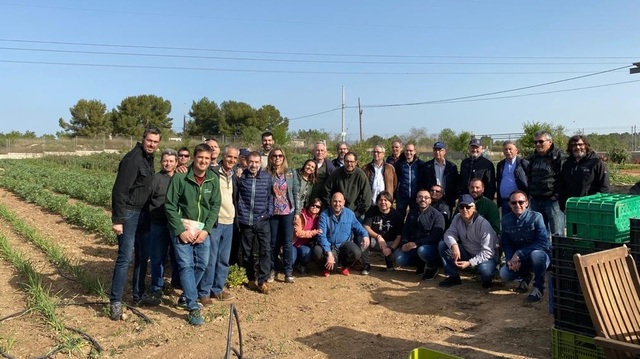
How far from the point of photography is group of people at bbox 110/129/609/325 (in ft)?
16.0

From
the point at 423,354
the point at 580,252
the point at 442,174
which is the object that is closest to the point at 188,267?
the point at 423,354

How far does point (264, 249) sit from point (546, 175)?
3655mm

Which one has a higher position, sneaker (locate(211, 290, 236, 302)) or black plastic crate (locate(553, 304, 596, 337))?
black plastic crate (locate(553, 304, 596, 337))

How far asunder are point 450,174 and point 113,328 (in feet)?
15.6

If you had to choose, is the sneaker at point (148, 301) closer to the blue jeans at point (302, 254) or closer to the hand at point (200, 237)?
the hand at point (200, 237)

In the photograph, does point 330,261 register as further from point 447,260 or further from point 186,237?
point 186,237

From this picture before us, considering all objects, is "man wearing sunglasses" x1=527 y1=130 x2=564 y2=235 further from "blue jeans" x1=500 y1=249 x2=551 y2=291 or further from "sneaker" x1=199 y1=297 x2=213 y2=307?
"sneaker" x1=199 y1=297 x2=213 y2=307

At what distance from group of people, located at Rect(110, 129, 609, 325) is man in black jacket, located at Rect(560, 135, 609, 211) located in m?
0.01

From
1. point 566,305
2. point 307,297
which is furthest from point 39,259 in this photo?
point 566,305

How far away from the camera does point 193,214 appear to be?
16.1 feet

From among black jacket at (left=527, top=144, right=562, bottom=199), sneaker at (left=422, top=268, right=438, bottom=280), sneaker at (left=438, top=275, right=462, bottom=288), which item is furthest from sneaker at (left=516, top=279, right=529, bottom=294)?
black jacket at (left=527, top=144, right=562, bottom=199)

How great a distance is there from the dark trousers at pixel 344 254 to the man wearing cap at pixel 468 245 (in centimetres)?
110

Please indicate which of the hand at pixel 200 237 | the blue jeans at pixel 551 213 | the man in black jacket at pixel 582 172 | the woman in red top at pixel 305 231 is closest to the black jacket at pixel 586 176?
the man in black jacket at pixel 582 172

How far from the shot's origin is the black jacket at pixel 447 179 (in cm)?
696
